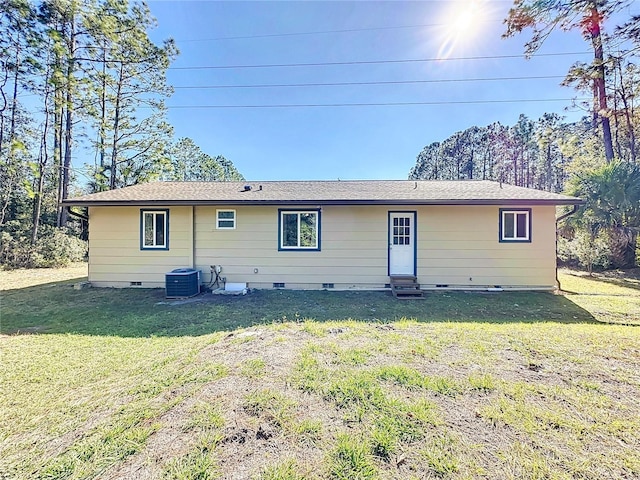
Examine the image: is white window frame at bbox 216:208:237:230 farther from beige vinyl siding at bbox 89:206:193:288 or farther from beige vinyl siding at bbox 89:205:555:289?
beige vinyl siding at bbox 89:206:193:288

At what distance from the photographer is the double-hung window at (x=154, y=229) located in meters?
8.13

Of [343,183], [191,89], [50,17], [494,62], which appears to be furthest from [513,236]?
[50,17]

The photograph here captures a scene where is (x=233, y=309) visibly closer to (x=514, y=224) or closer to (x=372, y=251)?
(x=372, y=251)

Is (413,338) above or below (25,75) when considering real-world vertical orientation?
below

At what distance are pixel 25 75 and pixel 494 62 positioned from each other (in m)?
20.1

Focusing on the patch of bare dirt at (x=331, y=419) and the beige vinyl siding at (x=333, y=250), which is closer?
the patch of bare dirt at (x=331, y=419)

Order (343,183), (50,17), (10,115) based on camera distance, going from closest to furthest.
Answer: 1. (343,183)
2. (50,17)
3. (10,115)

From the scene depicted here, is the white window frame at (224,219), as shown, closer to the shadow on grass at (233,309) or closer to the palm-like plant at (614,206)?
the shadow on grass at (233,309)

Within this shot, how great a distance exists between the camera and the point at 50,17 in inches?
454

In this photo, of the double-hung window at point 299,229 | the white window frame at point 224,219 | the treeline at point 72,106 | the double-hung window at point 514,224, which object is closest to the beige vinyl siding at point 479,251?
the double-hung window at point 514,224

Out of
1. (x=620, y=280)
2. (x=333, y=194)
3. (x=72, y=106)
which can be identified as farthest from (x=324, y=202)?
(x=72, y=106)

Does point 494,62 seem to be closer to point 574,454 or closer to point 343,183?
point 343,183

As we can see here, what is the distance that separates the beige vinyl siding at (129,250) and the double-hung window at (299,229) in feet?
8.53

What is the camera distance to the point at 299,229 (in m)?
8.13
